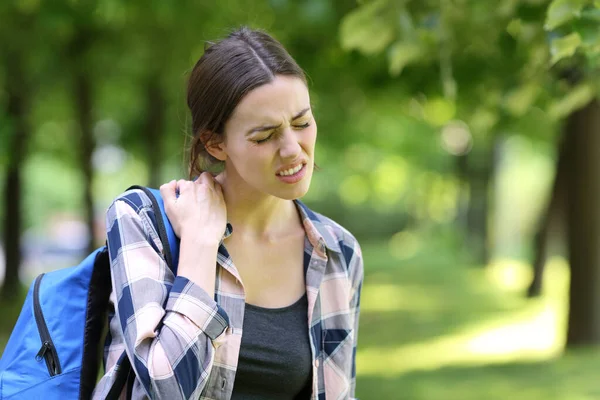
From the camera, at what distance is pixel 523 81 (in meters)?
5.07

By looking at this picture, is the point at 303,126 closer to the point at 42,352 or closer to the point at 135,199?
the point at 135,199

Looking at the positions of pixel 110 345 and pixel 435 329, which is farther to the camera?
pixel 435 329

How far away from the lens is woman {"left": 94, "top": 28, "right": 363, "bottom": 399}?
190cm

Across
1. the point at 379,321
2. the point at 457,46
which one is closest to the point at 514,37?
the point at 457,46

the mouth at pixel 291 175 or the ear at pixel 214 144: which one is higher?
the ear at pixel 214 144

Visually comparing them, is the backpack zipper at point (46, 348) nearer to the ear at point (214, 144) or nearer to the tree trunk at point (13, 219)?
the ear at point (214, 144)

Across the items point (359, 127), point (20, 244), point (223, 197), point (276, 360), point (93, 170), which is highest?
point (359, 127)

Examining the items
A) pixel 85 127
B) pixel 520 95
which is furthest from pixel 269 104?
pixel 85 127

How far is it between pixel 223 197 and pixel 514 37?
10.3ft

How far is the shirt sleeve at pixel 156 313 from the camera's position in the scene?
184cm

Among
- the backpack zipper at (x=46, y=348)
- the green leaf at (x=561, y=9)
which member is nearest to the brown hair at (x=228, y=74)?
the backpack zipper at (x=46, y=348)

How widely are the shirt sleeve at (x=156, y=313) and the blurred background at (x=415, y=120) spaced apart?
2.07ft

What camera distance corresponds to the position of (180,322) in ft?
6.20

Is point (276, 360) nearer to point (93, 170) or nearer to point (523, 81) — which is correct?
point (523, 81)
